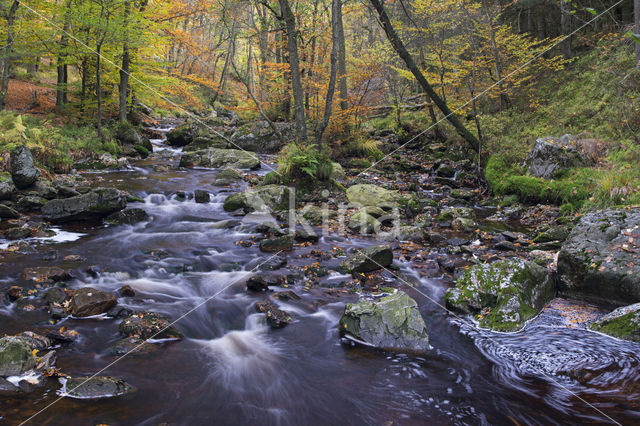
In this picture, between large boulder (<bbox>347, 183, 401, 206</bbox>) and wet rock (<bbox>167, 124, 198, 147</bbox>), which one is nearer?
large boulder (<bbox>347, 183, 401, 206</bbox>)

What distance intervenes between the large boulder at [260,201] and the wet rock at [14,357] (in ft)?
21.4

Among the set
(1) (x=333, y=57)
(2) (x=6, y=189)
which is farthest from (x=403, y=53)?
(2) (x=6, y=189)

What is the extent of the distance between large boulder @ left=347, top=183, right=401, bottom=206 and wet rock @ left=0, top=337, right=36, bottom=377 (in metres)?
8.14

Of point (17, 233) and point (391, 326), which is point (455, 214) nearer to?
point (391, 326)

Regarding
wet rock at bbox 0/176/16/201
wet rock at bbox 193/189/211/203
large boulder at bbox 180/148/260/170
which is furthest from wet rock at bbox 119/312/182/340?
large boulder at bbox 180/148/260/170

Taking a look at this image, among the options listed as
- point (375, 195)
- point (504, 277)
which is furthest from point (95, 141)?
point (504, 277)

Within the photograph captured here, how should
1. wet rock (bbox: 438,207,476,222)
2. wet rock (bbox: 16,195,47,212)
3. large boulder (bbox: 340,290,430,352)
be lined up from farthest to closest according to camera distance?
wet rock (bbox: 438,207,476,222) < wet rock (bbox: 16,195,47,212) < large boulder (bbox: 340,290,430,352)

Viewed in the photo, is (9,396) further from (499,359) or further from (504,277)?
(504,277)

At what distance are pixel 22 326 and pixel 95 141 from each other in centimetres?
1176

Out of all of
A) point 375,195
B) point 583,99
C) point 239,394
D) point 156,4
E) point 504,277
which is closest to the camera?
point 239,394

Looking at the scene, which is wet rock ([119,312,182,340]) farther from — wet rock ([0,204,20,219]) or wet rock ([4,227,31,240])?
wet rock ([0,204,20,219])

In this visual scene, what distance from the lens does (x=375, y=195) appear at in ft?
34.9

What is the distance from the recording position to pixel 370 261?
6.62m

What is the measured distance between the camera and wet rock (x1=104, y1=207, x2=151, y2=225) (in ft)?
28.2
